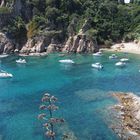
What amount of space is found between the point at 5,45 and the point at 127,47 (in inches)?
1665

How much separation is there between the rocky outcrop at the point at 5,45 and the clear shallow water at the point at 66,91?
40.1ft

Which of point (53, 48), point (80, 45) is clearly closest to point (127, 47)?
point (80, 45)

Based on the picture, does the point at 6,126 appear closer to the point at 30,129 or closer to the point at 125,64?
the point at 30,129

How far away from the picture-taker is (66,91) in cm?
7538

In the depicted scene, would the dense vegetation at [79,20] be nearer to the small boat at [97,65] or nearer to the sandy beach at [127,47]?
the sandy beach at [127,47]

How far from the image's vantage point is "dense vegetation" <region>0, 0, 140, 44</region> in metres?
131

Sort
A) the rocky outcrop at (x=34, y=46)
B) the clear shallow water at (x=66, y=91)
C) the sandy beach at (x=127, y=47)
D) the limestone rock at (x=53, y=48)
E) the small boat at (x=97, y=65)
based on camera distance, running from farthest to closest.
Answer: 1. the rocky outcrop at (x=34, y=46)
2. the limestone rock at (x=53, y=48)
3. the sandy beach at (x=127, y=47)
4. the small boat at (x=97, y=65)
5. the clear shallow water at (x=66, y=91)

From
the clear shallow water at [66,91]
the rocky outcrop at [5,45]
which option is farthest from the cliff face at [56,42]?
the clear shallow water at [66,91]

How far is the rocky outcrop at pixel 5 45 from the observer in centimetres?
12669

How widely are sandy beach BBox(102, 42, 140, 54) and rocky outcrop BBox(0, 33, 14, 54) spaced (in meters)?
35.1

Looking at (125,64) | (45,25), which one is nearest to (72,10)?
(45,25)

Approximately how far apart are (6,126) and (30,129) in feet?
14.3

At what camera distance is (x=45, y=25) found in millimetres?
131375

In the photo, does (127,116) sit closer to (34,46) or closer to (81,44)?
(81,44)
